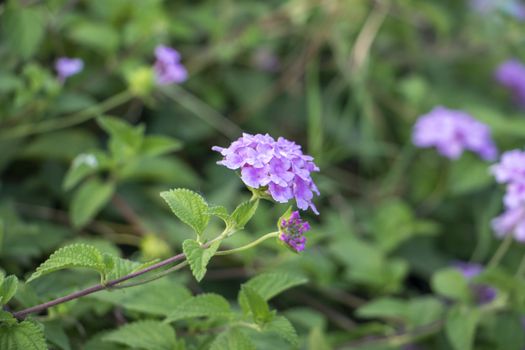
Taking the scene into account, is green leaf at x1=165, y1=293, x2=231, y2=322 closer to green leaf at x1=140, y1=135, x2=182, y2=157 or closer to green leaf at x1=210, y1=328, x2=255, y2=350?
green leaf at x1=210, y1=328, x2=255, y2=350

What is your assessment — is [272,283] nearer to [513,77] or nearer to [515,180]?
[515,180]

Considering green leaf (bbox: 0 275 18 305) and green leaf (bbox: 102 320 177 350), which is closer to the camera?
Answer: green leaf (bbox: 0 275 18 305)

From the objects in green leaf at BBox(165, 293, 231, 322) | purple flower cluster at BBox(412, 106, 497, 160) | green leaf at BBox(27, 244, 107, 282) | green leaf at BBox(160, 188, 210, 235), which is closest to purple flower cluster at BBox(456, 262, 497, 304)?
purple flower cluster at BBox(412, 106, 497, 160)

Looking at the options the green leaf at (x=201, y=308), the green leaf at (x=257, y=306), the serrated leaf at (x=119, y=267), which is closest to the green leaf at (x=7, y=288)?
the serrated leaf at (x=119, y=267)

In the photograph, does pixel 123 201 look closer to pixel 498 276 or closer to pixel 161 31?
pixel 161 31

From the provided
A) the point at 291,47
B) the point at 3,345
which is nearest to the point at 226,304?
the point at 3,345
